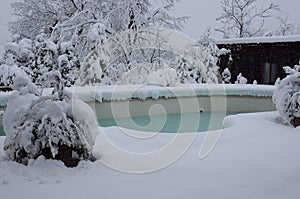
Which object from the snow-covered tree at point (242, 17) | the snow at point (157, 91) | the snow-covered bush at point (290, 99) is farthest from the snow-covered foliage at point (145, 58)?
the snow-covered tree at point (242, 17)

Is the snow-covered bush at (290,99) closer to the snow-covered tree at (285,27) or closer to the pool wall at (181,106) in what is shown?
the pool wall at (181,106)

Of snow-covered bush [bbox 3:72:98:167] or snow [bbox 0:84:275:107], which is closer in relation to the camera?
snow-covered bush [bbox 3:72:98:167]

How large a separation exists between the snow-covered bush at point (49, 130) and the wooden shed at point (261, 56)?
25.3 ft

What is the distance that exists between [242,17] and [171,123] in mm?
13459

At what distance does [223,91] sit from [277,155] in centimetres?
465

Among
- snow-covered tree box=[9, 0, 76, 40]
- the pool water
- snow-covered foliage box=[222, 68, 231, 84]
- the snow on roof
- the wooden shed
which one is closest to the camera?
the pool water

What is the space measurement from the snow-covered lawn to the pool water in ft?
8.10

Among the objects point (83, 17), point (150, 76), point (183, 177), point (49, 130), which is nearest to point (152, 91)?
point (150, 76)

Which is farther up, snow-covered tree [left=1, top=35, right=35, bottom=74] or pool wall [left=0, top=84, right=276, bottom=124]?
snow-covered tree [left=1, top=35, right=35, bottom=74]

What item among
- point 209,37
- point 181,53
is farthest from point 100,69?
point 209,37

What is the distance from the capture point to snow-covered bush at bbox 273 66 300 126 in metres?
4.47

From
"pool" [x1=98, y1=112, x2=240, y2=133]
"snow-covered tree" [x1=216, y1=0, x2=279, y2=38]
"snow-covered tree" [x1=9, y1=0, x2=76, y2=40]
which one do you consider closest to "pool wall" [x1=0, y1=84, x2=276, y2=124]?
"pool" [x1=98, y1=112, x2=240, y2=133]

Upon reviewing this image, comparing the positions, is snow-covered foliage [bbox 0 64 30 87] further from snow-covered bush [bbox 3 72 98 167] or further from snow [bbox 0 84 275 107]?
snow-covered bush [bbox 3 72 98 167]

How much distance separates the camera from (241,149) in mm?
3303
